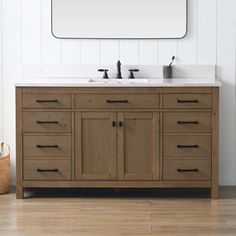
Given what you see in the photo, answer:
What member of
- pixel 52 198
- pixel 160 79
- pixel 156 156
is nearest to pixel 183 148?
pixel 156 156

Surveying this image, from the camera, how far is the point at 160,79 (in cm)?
539

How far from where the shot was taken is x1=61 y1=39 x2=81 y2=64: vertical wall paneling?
18.2 feet

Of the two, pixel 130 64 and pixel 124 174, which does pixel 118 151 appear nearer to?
pixel 124 174

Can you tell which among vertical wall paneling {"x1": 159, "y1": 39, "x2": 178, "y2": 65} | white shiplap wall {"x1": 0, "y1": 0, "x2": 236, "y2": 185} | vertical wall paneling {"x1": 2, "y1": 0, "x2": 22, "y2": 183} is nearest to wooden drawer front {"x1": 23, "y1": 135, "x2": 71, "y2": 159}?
vertical wall paneling {"x1": 2, "y1": 0, "x2": 22, "y2": 183}

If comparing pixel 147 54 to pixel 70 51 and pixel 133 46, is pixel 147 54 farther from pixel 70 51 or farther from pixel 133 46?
pixel 70 51

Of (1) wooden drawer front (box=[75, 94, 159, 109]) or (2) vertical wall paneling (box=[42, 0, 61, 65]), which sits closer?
(1) wooden drawer front (box=[75, 94, 159, 109])

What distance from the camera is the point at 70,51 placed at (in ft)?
18.2

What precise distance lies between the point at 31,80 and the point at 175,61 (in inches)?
42.0

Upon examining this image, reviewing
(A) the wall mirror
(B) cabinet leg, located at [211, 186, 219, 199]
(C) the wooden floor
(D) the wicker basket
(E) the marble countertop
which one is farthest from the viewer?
(A) the wall mirror

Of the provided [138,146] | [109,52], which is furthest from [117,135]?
[109,52]

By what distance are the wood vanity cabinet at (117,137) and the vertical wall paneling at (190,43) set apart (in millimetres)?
549

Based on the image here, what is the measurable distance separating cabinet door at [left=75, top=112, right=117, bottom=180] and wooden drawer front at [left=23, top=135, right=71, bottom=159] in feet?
0.25

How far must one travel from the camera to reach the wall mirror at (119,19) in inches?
216

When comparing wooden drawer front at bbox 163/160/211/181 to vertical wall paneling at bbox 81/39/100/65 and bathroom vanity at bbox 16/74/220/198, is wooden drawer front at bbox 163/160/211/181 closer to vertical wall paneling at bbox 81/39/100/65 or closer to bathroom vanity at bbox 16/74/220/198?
bathroom vanity at bbox 16/74/220/198
